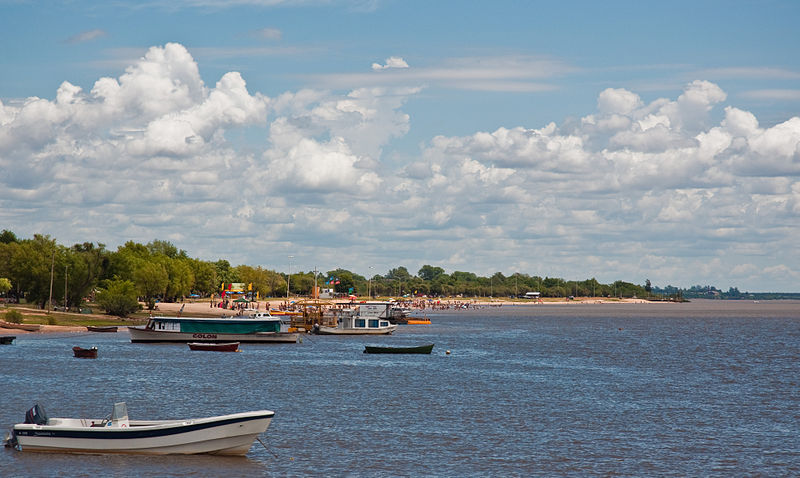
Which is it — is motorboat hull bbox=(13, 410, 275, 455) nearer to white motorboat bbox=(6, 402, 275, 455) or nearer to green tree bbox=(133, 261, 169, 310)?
white motorboat bbox=(6, 402, 275, 455)

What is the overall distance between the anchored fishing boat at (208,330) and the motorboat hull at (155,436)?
70780mm

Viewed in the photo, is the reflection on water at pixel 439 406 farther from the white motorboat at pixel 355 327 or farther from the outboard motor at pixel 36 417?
the white motorboat at pixel 355 327

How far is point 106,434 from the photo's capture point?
37.6m

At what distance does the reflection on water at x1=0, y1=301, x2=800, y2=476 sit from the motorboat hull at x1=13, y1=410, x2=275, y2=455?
0.53 m

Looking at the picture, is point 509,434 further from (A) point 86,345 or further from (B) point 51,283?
(B) point 51,283

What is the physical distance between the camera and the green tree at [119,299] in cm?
15402

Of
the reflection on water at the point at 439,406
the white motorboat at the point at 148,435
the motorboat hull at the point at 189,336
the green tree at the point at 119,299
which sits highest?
the green tree at the point at 119,299

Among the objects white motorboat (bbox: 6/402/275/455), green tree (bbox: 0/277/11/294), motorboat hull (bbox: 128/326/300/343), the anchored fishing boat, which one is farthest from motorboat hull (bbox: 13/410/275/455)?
green tree (bbox: 0/277/11/294)

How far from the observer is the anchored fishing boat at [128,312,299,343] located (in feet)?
361

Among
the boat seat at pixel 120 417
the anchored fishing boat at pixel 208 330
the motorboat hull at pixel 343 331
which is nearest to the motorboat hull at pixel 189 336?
the anchored fishing boat at pixel 208 330

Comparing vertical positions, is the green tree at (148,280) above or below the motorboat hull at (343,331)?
above

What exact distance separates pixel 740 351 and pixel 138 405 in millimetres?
84803

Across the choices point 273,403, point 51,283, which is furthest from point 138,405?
point 51,283

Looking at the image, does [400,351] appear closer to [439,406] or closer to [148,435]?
[439,406]
